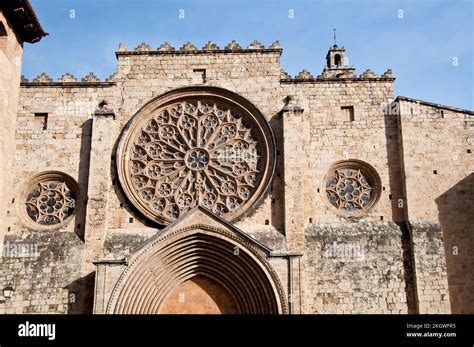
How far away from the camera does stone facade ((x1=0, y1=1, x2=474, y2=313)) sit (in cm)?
1524

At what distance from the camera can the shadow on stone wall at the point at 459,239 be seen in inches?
609

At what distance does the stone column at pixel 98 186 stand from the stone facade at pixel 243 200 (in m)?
0.03

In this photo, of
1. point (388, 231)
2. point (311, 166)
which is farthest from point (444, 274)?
point (311, 166)

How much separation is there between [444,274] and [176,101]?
7.43 meters

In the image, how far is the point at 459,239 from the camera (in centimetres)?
1580

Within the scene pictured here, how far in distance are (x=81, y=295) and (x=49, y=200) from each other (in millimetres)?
2582

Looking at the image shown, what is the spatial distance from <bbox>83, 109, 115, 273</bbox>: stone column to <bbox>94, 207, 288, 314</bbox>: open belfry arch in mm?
1017

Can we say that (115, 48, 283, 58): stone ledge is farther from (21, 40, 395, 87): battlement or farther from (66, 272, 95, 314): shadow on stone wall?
(66, 272, 95, 314): shadow on stone wall

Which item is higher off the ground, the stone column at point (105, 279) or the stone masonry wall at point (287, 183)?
the stone masonry wall at point (287, 183)

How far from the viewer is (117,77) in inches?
688

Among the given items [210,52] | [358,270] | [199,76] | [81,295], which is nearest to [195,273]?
[81,295]

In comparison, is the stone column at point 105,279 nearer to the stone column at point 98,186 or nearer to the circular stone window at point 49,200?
the stone column at point 98,186

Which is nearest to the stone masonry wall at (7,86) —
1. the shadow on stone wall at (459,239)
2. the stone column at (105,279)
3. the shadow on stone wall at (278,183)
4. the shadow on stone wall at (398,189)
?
the stone column at (105,279)

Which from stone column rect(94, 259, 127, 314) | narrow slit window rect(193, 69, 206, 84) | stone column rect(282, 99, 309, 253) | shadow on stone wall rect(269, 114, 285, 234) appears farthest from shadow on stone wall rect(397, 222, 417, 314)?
stone column rect(94, 259, 127, 314)
